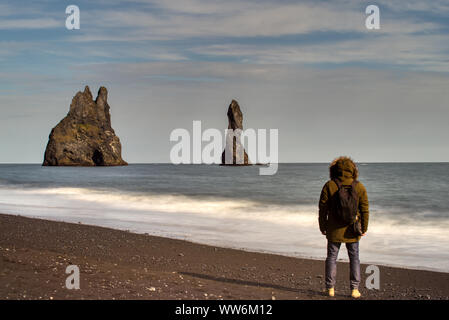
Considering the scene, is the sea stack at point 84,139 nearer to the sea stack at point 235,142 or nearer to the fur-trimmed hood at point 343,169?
the sea stack at point 235,142

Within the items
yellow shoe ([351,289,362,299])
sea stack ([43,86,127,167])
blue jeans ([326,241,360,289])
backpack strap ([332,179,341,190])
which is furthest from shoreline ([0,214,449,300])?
sea stack ([43,86,127,167])

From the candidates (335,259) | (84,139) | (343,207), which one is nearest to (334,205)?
(343,207)

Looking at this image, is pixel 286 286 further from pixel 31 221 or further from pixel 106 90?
pixel 106 90

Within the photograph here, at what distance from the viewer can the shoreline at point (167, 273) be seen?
6754 mm

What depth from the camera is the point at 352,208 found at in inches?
261

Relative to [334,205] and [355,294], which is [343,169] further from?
[355,294]

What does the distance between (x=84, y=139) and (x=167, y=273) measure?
13301cm

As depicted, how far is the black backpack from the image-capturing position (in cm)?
662

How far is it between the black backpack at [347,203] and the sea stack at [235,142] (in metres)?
132

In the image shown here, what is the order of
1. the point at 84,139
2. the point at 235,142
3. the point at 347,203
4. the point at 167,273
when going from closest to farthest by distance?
the point at 347,203 < the point at 167,273 < the point at 84,139 < the point at 235,142

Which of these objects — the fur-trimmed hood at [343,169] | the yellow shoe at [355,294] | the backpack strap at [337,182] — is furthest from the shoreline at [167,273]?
the fur-trimmed hood at [343,169]

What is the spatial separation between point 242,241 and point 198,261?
12.9 ft

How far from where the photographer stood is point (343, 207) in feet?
21.7
